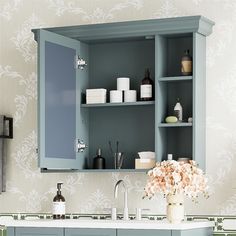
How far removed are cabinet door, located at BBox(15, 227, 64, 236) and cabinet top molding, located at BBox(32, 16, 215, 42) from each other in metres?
1.35

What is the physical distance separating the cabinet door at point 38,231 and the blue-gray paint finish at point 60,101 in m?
0.50

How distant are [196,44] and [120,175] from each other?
1.13 meters

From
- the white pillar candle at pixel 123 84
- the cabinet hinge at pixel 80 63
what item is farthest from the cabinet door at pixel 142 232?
the cabinet hinge at pixel 80 63

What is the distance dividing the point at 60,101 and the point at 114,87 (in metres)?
0.50

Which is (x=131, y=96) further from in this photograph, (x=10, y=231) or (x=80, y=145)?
(x=10, y=231)

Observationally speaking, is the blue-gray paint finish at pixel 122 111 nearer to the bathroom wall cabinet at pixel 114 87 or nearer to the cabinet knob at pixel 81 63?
the bathroom wall cabinet at pixel 114 87

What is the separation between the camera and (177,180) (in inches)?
204

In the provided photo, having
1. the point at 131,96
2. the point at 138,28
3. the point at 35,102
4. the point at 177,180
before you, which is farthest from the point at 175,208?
the point at 35,102

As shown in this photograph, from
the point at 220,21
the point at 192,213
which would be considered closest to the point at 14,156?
the point at 192,213

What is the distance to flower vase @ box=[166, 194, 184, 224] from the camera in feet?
17.2

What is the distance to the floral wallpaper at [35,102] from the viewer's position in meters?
5.59

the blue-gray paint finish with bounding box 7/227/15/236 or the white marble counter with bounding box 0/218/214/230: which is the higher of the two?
the white marble counter with bounding box 0/218/214/230

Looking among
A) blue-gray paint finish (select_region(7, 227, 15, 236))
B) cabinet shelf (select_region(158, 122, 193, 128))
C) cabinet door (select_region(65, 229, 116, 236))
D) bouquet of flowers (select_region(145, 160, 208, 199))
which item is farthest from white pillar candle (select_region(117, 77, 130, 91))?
blue-gray paint finish (select_region(7, 227, 15, 236))

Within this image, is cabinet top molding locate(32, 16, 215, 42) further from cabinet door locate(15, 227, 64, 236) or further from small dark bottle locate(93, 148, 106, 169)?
cabinet door locate(15, 227, 64, 236)
